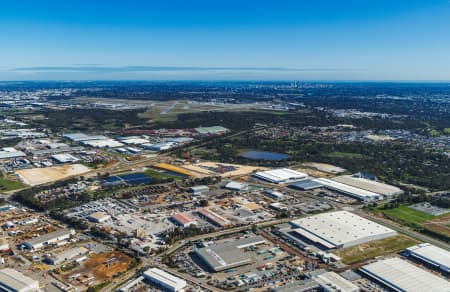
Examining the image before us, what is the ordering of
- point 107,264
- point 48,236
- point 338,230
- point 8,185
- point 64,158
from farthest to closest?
point 64,158 → point 8,185 → point 338,230 → point 48,236 → point 107,264

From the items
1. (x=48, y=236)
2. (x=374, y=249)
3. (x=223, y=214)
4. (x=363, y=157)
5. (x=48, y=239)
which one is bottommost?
(x=223, y=214)

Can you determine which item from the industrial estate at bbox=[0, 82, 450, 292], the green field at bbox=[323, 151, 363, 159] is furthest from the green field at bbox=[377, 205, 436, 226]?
the green field at bbox=[323, 151, 363, 159]

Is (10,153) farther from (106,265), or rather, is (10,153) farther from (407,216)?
(407,216)

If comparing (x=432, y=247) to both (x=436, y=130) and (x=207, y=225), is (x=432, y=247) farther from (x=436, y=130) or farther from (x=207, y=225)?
(x=436, y=130)

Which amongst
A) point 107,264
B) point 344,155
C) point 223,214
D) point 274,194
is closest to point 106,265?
point 107,264

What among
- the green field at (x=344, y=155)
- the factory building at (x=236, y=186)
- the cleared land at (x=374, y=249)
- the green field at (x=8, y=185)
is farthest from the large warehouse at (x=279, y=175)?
the green field at (x=8, y=185)

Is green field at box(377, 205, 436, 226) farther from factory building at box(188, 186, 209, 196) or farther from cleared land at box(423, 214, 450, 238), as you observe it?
factory building at box(188, 186, 209, 196)
